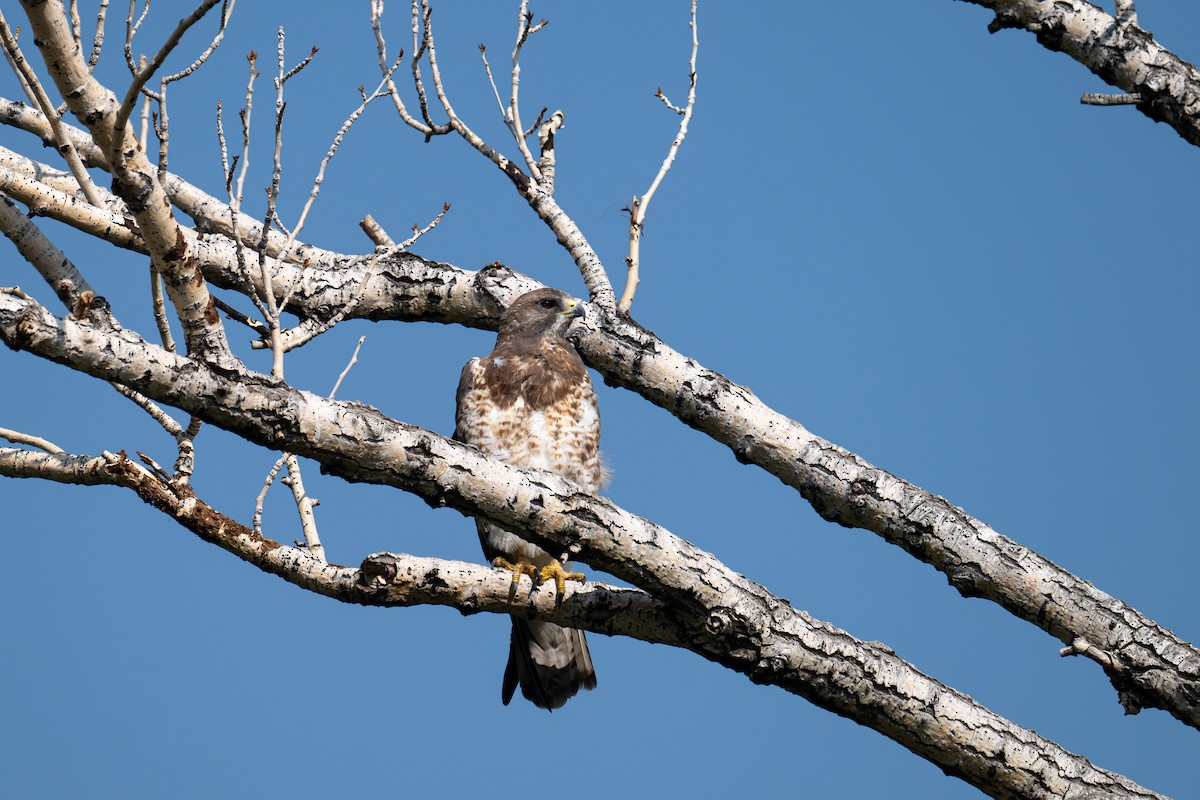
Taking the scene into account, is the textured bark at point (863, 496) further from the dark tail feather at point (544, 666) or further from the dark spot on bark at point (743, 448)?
the dark tail feather at point (544, 666)

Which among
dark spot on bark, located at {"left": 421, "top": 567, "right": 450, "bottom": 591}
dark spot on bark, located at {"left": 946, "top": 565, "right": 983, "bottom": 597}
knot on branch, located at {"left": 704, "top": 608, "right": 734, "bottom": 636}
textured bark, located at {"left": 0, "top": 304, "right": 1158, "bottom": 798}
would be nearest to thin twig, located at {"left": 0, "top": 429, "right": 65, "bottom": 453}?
textured bark, located at {"left": 0, "top": 304, "right": 1158, "bottom": 798}

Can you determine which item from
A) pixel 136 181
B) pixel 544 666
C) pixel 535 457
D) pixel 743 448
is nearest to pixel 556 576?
pixel 743 448

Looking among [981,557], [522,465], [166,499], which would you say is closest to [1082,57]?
[981,557]

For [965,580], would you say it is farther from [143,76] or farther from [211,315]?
[143,76]

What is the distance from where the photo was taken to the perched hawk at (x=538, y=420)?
15.7 feet

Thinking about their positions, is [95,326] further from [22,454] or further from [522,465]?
[522,465]

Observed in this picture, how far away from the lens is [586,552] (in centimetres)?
320

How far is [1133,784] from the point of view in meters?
3.54

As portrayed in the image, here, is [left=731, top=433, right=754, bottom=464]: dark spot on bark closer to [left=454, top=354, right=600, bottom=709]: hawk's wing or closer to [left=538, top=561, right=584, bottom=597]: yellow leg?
[left=538, top=561, right=584, bottom=597]: yellow leg

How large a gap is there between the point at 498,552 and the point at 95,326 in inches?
99.0

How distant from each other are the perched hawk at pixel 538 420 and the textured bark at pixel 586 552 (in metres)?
1.42

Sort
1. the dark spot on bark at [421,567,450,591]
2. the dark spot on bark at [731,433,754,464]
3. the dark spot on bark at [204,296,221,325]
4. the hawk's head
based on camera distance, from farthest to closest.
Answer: the hawk's head, the dark spot on bark at [731,433,754,464], the dark spot on bark at [421,567,450,591], the dark spot on bark at [204,296,221,325]

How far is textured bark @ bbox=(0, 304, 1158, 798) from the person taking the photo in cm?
276

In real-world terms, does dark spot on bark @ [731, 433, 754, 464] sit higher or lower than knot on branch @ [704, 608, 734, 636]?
higher
